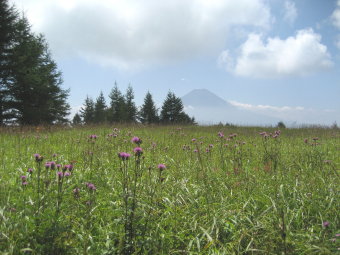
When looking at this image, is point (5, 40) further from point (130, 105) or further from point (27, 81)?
point (130, 105)

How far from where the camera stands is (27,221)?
1.88m

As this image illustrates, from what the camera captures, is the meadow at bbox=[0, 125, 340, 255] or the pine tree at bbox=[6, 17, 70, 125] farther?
the pine tree at bbox=[6, 17, 70, 125]

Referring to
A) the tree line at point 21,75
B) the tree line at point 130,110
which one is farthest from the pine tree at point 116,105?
the tree line at point 21,75

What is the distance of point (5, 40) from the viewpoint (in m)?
17.1

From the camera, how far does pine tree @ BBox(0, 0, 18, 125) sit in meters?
16.9

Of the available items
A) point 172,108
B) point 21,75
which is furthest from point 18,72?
point 172,108

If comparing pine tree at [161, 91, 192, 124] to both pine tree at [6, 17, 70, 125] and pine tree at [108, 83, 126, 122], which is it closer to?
pine tree at [108, 83, 126, 122]

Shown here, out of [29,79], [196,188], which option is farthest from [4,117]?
[196,188]

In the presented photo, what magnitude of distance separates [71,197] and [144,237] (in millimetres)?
1057

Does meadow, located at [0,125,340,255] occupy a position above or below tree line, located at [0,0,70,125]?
below

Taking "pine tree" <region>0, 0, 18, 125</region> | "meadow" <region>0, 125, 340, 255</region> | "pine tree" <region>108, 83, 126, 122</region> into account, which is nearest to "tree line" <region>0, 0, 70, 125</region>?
"pine tree" <region>0, 0, 18, 125</region>

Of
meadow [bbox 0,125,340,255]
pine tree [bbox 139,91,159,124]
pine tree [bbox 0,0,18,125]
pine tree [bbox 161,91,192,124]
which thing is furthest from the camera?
pine tree [bbox 139,91,159,124]

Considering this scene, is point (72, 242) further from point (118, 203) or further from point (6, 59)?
point (6, 59)

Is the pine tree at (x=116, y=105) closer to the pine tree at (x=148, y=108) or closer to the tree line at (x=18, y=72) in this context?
the pine tree at (x=148, y=108)
